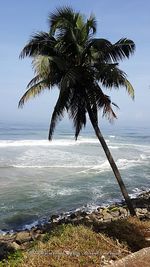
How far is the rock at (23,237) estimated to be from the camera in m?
14.9

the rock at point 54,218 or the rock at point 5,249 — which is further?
the rock at point 54,218

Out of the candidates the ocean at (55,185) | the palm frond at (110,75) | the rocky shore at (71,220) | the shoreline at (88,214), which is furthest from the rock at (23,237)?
the palm frond at (110,75)

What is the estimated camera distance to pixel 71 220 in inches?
694

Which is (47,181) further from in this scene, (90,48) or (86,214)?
(90,48)

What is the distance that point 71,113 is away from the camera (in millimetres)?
14102

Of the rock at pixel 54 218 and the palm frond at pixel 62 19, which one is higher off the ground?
the palm frond at pixel 62 19

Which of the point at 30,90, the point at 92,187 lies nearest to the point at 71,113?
the point at 30,90

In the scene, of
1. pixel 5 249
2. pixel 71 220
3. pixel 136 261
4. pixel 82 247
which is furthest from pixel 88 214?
pixel 136 261

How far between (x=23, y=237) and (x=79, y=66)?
703cm

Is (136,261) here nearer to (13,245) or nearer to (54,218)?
(13,245)

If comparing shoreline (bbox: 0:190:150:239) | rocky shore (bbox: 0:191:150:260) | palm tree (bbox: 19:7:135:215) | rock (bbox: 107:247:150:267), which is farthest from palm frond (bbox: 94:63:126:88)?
rock (bbox: 107:247:150:267)

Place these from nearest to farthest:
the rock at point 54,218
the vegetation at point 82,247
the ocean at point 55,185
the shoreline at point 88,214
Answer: the vegetation at point 82,247 < the shoreline at point 88,214 < the rock at point 54,218 < the ocean at point 55,185

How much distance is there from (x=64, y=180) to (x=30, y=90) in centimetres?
1608

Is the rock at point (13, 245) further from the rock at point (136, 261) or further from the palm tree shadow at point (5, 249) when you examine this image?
the rock at point (136, 261)
